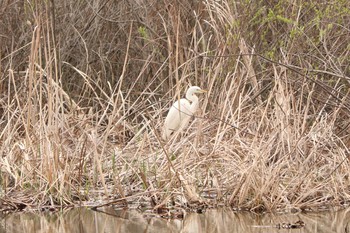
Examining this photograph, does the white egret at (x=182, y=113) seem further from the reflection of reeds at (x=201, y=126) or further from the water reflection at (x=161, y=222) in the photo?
the water reflection at (x=161, y=222)

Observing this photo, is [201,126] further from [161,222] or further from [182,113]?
[161,222]

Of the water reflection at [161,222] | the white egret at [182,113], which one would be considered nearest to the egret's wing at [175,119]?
the white egret at [182,113]

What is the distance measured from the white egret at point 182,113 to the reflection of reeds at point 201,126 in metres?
0.11

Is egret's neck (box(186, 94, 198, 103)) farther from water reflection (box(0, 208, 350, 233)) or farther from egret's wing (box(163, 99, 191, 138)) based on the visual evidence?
water reflection (box(0, 208, 350, 233))

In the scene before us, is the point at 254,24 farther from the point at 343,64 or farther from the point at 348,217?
the point at 348,217

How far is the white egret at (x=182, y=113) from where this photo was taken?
8867 mm

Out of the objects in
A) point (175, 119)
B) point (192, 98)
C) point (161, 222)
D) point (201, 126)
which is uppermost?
point (192, 98)

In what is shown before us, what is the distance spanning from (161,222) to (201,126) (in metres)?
1.53

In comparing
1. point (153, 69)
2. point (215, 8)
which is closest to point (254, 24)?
point (215, 8)

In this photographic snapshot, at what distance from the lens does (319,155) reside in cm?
757

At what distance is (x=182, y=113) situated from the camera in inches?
Answer: 356

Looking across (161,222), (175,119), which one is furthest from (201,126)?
(161,222)

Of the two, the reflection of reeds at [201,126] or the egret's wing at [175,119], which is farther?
the egret's wing at [175,119]

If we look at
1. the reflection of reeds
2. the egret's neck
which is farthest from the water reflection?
the egret's neck
